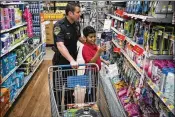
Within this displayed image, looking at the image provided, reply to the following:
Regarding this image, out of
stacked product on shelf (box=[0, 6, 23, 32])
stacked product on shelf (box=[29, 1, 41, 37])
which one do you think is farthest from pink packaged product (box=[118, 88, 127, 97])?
stacked product on shelf (box=[29, 1, 41, 37])

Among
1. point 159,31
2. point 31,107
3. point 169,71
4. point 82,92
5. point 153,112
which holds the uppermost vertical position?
point 159,31

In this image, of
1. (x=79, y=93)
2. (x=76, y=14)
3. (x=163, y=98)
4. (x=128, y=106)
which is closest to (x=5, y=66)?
(x=76, y=14)

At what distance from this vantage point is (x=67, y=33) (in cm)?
337

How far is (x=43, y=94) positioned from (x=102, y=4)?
4126 millimetres

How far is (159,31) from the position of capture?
Answer: 2.48 metres

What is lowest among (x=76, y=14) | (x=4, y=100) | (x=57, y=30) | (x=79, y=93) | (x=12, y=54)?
(x=4, y=100)

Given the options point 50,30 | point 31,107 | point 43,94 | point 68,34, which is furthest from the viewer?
point 50,30

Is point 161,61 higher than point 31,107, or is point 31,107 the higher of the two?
point 161,61

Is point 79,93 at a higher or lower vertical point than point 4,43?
lower

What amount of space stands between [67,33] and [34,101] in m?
2.00

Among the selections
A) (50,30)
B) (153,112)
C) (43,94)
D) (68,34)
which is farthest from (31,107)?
(50,30)

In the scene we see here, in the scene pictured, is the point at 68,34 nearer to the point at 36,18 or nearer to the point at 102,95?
the point at 102,95

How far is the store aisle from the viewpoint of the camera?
4242 mm

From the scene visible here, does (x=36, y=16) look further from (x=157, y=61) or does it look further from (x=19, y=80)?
(x=157, y=61)
